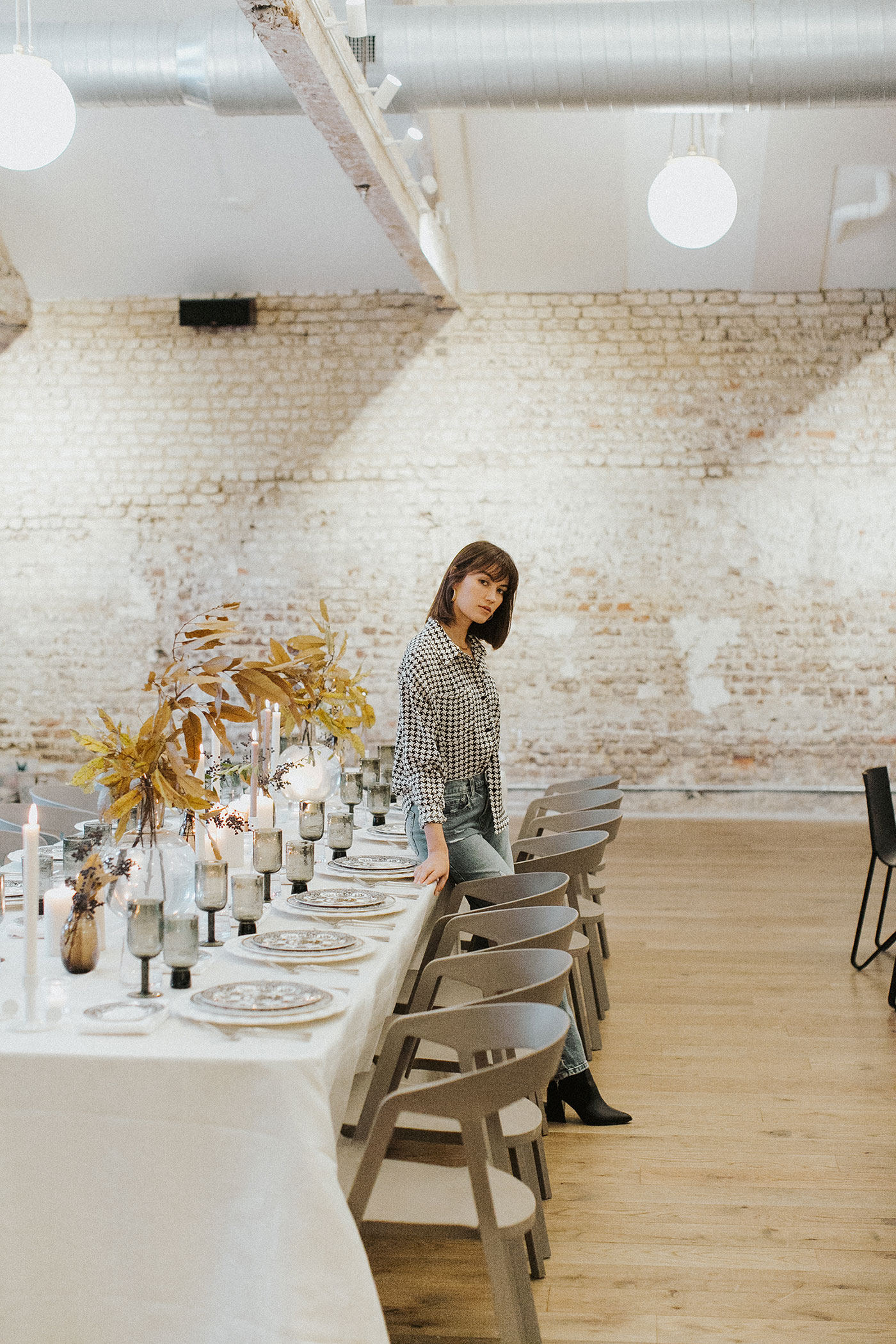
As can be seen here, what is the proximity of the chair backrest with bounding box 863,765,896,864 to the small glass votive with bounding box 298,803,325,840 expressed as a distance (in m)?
2.55

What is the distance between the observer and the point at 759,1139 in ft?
11.4

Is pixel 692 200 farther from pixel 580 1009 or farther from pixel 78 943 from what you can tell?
pixel 78 943

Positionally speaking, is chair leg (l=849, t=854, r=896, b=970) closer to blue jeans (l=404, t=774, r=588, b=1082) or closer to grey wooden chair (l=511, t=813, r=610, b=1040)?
grey wooden chair (l=511, t=813, r=610, b=1040)

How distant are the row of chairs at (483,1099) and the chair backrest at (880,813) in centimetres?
230

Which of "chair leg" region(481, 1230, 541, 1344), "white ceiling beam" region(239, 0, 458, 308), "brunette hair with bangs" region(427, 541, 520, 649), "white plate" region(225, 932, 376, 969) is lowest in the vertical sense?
"chair leg" region(481, 1230, 541, 1344)

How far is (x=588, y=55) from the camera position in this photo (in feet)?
17.7

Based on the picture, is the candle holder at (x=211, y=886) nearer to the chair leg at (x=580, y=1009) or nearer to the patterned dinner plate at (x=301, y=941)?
the patterned dinner plate at (x=301, y=941)

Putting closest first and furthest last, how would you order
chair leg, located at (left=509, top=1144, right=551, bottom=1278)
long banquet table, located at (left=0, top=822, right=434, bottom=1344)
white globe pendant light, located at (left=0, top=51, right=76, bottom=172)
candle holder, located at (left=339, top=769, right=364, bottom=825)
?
long banquet table, located at (left=0, top=822, right=434, bottom=1344) < chair leg, located at (left=509, top=1144, right=551, bottom=1278) < white globe pendant light, located at (left=0, top=51, right=76, bottom=172) < candle holder, located at (left=339, top=769, right=364, bottom=825)

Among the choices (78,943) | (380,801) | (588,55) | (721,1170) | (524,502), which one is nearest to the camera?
(78,943)

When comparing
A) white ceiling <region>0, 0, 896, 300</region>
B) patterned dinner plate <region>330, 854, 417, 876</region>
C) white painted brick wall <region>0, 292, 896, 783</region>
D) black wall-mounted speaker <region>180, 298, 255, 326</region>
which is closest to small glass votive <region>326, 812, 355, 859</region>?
patterned dinner plate <region>330, 854, 417, 876</region>

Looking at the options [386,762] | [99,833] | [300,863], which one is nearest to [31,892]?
[99,833]

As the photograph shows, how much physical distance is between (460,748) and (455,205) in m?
5.25

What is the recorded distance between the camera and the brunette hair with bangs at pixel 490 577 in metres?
3.62

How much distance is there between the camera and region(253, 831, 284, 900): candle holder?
10.0 feet
